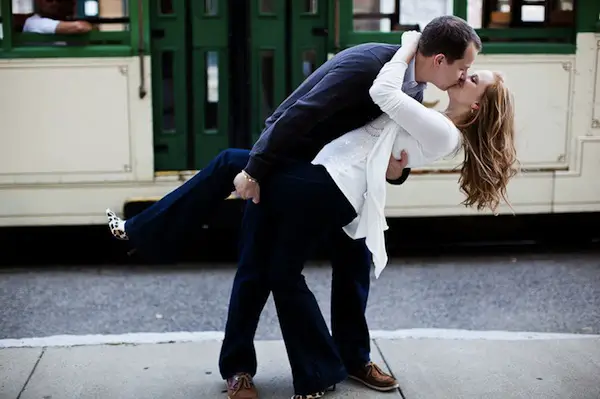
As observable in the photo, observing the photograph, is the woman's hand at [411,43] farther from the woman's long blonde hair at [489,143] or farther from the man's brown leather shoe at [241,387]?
the man's brown leather shoe at [241,387]

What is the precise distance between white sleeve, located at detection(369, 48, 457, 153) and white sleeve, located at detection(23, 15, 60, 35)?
140 inches

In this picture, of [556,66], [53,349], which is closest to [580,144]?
[556,66]

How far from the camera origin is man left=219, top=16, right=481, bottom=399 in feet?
11.1

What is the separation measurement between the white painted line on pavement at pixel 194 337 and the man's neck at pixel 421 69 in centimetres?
171

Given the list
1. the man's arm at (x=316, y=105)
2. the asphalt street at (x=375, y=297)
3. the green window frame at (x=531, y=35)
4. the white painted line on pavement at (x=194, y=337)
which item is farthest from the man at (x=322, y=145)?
the green window frame at (x=531, y=35)

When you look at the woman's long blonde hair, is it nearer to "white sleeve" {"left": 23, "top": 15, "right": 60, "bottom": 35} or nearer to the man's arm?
the man's arm

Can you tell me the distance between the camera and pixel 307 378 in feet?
12.4

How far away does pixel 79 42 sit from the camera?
6.25 meters

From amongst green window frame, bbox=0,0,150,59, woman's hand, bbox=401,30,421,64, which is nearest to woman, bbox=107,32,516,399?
woman's hand, bbox=401,30,421,64

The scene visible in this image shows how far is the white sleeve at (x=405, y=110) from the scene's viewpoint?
10.9ft

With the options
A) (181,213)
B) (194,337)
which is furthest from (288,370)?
(181,213)

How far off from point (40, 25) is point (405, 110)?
3.75m

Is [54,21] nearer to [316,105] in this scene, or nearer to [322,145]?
[322,145]

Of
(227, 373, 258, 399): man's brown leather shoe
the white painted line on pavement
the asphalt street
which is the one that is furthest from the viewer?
the asphalt street
